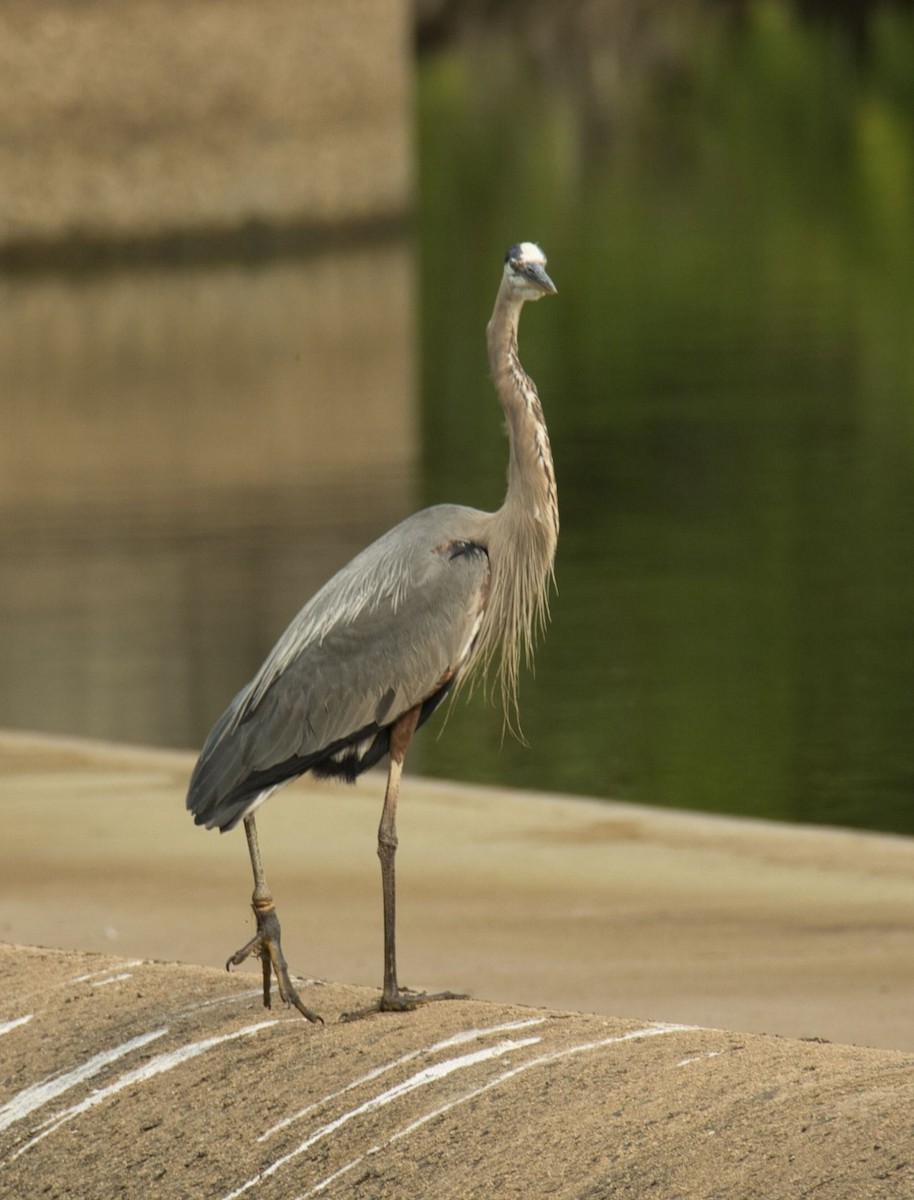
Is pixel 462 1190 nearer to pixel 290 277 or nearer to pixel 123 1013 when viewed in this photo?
pixel 123 1013

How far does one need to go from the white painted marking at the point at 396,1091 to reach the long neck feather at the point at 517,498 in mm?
964

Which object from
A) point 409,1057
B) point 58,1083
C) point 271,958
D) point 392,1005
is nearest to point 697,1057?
point 409,1057

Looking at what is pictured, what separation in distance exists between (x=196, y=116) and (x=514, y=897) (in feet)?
77.3

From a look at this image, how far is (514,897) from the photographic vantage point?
25.4ft

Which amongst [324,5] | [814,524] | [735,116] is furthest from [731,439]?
[735,116]

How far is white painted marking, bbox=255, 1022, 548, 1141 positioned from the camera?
16.1 feet

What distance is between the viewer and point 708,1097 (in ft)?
15.1

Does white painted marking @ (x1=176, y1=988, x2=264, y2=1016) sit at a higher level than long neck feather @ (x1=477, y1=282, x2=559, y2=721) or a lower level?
lower

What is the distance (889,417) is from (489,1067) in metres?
14.3

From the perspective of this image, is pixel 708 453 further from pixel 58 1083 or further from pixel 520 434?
pixel 58 1083

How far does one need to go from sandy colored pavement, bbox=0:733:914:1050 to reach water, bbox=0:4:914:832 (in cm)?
151

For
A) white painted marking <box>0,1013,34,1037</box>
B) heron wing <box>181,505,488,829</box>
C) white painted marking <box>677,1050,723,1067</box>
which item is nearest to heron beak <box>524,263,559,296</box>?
heron wing <box>181,505,488,829</box>

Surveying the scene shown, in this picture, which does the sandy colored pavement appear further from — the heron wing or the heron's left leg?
the heron wing

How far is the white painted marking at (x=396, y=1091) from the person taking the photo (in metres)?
4.84
